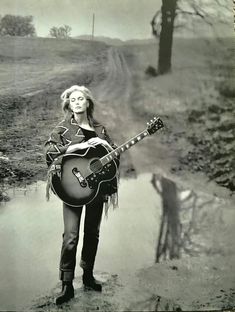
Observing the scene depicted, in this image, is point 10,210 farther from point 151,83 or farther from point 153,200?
point 151,83

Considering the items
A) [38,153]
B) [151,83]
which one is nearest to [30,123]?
[38,153]

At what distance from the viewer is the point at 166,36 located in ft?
10.5

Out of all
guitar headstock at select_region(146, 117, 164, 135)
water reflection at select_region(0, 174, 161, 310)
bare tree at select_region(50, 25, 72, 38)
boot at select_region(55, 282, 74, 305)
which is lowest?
boot at select_region(55, 282, 74, 305)

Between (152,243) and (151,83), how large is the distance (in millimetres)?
1085

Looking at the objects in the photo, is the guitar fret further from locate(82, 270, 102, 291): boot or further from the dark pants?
locate(82, 270, 102, 291): boot

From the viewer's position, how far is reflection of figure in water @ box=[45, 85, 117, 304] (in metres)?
2.88

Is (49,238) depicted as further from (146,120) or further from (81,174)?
(146,120)

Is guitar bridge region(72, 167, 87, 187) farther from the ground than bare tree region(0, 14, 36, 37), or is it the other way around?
bare tree region(0, 14, 36, 37)

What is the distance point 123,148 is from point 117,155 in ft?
0.23

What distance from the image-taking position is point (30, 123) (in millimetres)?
2963

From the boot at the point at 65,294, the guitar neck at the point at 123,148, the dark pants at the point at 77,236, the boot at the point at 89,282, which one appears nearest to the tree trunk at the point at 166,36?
the guitar neck at the point at 123,148

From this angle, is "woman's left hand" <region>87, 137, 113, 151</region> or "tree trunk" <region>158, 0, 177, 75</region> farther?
"tree trunk" <region>158, 0, 177, 75</region>

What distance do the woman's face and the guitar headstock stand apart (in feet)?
1.47

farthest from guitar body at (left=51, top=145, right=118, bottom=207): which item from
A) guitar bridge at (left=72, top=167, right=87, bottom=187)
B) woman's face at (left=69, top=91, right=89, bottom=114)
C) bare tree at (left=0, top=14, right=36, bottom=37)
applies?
bare tree at (left=0, top=14, right=36, bottom=37)
